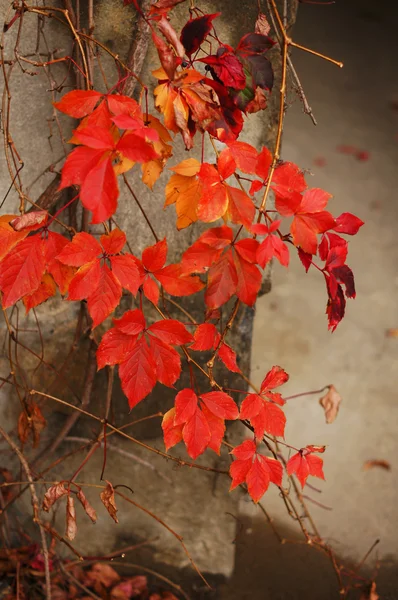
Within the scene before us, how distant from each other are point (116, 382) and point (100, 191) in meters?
0.96

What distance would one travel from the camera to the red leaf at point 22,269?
3.69 ft

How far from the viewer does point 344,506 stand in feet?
8.33

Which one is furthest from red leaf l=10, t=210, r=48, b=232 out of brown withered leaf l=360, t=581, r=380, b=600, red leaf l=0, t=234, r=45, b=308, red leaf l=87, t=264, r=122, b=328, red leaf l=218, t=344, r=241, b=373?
brown withered leaf l=360, t=581, r=380, b=600

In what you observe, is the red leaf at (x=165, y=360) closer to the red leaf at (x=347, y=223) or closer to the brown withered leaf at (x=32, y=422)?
the red leaf at (x=347, y=223)

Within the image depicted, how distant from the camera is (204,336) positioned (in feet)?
4.07

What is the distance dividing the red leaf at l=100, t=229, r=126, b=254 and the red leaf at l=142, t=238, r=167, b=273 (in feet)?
0.19

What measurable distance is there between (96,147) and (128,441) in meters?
1.15

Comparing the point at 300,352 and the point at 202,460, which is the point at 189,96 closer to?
the point at 202,460

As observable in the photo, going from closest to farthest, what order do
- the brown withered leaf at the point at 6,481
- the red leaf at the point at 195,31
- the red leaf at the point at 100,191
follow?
the red leaf at the point at 100,191 → the red leaf at the point at 195,31 → the brown withered leaf at the point at 6,481

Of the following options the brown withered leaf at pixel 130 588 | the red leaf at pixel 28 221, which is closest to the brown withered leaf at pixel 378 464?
the brown withered leaf at pixel 130 588

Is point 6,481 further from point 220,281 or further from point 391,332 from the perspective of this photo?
point 391,332

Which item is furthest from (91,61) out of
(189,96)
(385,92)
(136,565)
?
(385,92)

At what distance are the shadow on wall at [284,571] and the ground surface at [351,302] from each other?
0.44 ft

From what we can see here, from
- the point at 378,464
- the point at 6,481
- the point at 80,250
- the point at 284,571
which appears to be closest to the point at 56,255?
the point at 80,250
